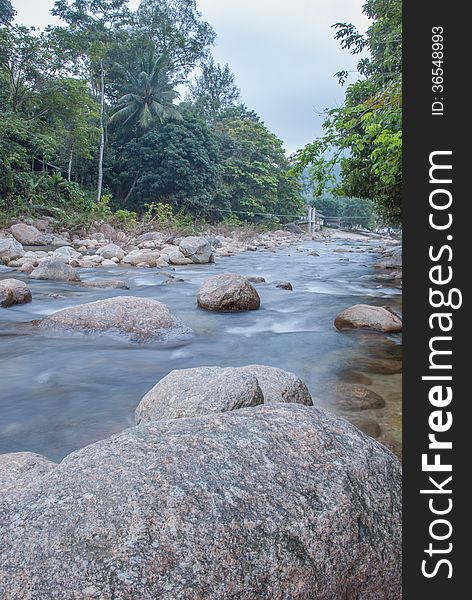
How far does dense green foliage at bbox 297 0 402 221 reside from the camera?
14.9ft

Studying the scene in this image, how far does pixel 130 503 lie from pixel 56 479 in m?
0.29

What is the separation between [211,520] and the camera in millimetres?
1256

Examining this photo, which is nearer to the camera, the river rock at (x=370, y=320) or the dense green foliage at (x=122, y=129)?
the river rock at (x=370, y=320)

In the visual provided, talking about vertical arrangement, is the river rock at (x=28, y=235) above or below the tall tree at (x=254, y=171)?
below

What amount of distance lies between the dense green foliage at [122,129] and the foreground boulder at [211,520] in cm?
506

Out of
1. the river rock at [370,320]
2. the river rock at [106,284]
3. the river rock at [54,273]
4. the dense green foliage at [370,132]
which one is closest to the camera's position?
the dense green foliage at [370,132]

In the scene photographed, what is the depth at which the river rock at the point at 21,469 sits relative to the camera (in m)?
1.81

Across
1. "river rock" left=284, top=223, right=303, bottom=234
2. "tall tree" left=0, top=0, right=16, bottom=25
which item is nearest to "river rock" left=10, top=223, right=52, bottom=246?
"tall tree" left=0, top=0, right=16, bottom=25

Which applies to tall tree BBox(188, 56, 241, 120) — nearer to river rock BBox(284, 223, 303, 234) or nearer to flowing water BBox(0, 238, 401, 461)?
river rock BBox(284, 223, 303, 234)

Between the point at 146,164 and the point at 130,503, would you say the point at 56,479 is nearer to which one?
the point at 130,503

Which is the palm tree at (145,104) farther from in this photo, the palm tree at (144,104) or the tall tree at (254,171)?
the tall tree at (254,171)

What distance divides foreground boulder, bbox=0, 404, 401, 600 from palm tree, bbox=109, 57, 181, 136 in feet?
92.6

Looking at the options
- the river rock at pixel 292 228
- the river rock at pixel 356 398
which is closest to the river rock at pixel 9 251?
the river rock at pixel 356 398

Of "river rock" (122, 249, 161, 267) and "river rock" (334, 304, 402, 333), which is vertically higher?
"river rock" (122, 249, 161, 267)
